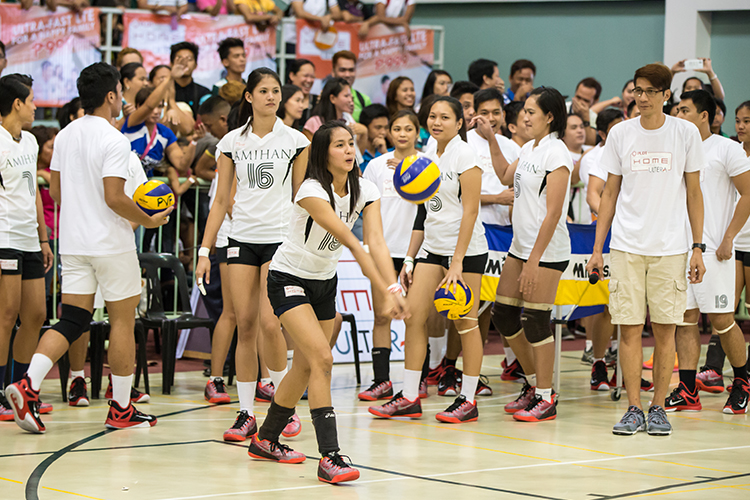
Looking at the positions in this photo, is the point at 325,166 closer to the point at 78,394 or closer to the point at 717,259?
the point at 78,394

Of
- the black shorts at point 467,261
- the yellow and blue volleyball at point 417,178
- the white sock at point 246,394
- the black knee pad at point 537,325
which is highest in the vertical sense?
the yellow and blue volleyball at point 417,178

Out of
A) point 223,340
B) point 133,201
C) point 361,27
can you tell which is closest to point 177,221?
point 223,340

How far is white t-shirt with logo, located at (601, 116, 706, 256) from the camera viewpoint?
19.6 ft

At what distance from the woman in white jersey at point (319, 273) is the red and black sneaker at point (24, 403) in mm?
1431

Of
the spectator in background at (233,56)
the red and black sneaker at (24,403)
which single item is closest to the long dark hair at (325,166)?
the red and black sneaker at (24,403)

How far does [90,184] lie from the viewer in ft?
19.6

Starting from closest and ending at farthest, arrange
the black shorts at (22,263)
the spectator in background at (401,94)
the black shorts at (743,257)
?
the black shorts at (22,263)
the black shorts at (743,257)
the spectator in background at (401,94)

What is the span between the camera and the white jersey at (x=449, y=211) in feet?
21.0

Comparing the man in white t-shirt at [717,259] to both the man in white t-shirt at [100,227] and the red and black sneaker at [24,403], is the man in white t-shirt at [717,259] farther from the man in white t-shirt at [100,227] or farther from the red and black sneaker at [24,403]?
the red and black sneaker at [24,403]

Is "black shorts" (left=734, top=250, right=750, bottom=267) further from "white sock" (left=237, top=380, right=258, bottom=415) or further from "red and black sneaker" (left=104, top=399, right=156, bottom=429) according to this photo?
"red and black sneaker" (left=104, top=399, right=156, bottom=429)

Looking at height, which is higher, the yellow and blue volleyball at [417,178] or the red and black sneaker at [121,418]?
the yellow and blue volleyball at [417,178]

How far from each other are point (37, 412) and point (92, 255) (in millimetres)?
996

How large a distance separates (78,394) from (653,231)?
4.08m

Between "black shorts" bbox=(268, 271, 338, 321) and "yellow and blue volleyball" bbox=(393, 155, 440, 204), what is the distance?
70 centimetres
